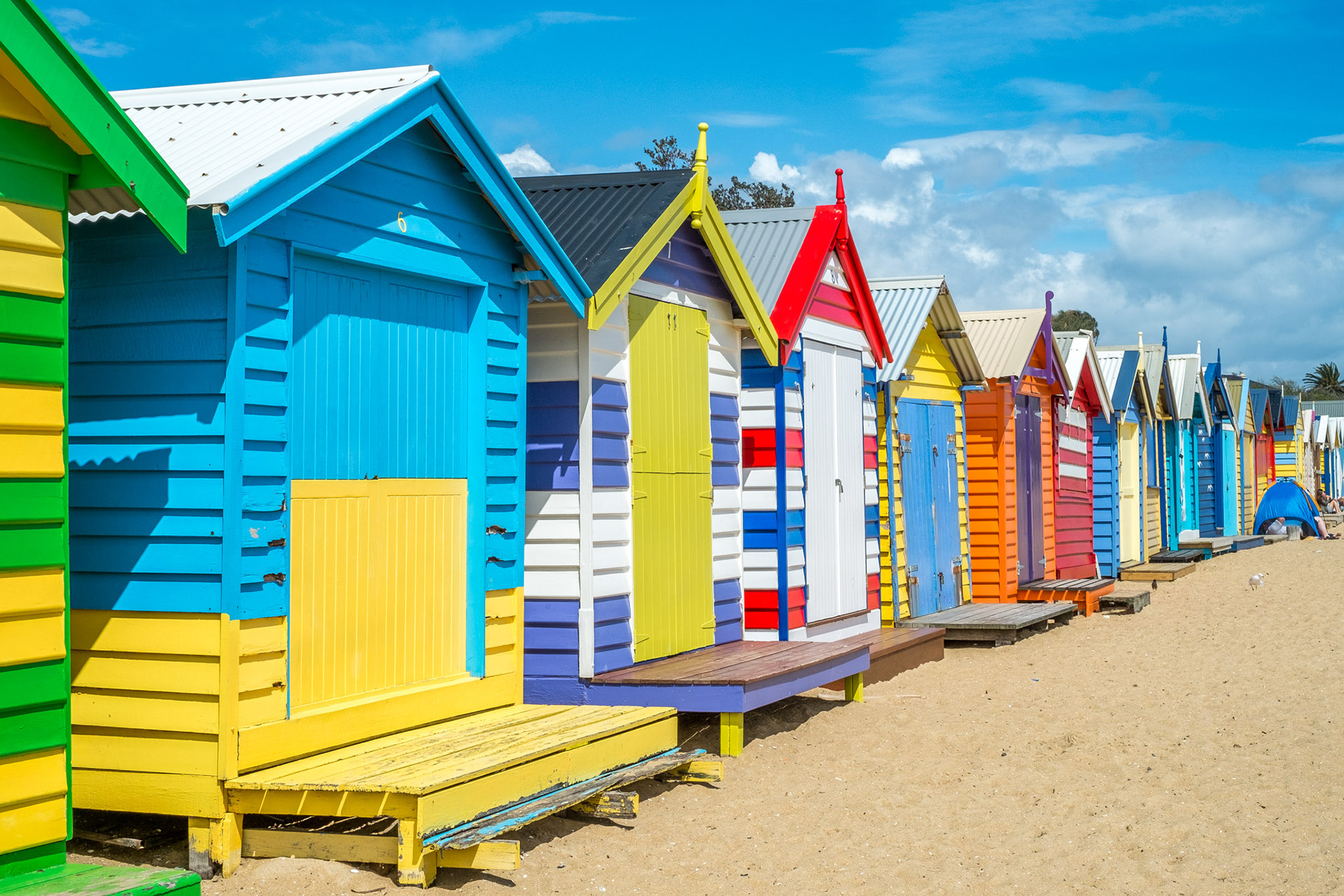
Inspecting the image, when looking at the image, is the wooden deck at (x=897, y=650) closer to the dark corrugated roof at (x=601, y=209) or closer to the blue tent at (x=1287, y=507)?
the dark corrugated roof at (x=601, y=209)

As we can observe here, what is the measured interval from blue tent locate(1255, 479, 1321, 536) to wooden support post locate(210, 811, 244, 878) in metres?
31.3

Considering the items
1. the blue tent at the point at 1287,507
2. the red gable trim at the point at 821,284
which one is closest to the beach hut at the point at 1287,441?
the blue tent at the point at 1287,507

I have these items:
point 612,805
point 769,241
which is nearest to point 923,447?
point 769,241

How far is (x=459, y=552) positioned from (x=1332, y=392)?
99934 mm

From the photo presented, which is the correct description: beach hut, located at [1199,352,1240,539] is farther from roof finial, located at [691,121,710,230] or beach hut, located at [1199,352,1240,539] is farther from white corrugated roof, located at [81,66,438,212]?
white corrugated roof, located at [81,66,438,212]

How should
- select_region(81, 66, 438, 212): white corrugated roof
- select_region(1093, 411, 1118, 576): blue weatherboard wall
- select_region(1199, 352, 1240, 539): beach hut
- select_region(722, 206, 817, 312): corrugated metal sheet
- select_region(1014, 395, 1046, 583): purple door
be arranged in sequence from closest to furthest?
select_region(81, 66, 438, 212): white corrugated roof < select_region(722, 206, 817, 312): corrugated metal sheet < select_region(1014, 395, 1046, 583): purple door < select_region(1093, 411, 1118, 576): blue weatherboard wall < select_region(1199, 352, 1240, 539): beach hut

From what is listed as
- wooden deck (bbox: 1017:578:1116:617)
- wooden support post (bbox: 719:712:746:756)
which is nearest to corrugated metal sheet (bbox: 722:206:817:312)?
wooden support post (bbox: 719:712:746:756)

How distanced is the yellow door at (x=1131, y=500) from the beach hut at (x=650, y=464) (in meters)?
14.3

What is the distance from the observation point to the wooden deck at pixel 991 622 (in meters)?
12.4

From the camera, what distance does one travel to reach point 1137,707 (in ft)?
30.8

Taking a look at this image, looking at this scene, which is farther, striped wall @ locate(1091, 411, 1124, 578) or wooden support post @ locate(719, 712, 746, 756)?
striped wall @ locate(1091, 411, 1124, 578)

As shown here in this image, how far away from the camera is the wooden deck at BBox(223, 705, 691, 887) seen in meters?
4.65

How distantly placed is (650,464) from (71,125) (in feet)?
15.0

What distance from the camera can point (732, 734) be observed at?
24.4 feet
